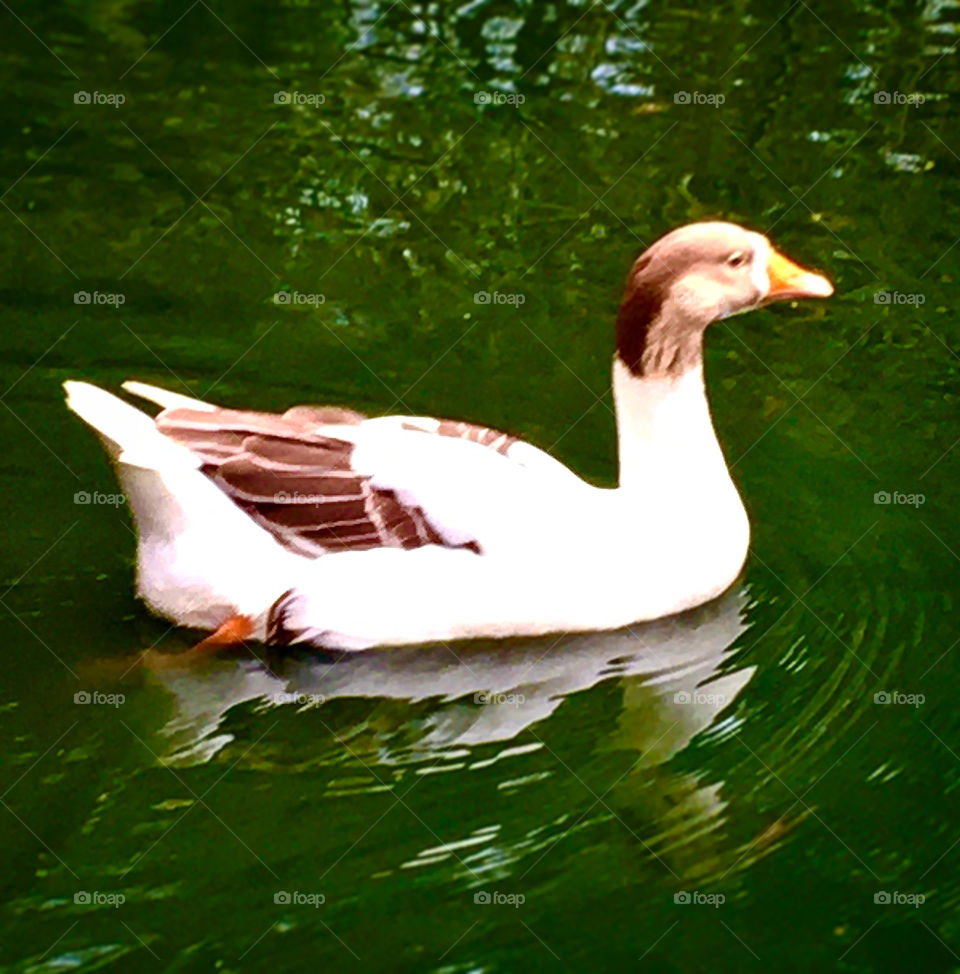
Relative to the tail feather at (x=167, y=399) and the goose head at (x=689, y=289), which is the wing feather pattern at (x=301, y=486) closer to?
the tail feather at (x=167, y=399)

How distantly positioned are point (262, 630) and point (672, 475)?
1.52 m

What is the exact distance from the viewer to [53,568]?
686 centimetres

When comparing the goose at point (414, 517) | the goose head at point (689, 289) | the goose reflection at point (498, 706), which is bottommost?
the goose reflection at point (498, 706)

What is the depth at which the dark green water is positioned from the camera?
17.2ft

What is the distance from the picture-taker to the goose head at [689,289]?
20.8ft

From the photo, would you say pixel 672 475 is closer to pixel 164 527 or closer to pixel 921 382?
pixel 164 527

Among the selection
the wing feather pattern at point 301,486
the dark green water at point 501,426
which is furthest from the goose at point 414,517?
the dark green water at point 501,426

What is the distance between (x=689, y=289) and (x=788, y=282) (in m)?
0.43

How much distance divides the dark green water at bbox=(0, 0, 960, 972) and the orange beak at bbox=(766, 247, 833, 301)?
3.53ft

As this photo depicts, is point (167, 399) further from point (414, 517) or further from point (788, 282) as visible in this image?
point (788, 282)

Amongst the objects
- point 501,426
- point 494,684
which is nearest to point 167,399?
point 494,684

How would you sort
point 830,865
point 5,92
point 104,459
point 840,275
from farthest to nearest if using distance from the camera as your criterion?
point 5,92 < point 840,275 < point 104,459 < point 830,865

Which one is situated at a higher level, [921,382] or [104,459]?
[921,382]

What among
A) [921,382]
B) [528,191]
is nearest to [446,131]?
[528,191]
